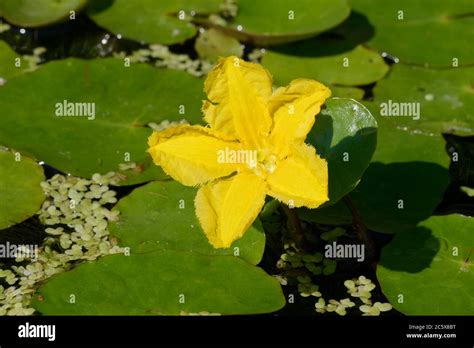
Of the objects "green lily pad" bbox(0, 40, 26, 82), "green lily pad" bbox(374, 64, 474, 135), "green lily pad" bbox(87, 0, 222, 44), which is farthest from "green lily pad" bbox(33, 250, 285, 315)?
"green lily pad" bbox(87, 0, 222, 44)

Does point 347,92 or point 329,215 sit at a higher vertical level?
point 347,92

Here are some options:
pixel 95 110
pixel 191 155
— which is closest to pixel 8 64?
pixel 95 110

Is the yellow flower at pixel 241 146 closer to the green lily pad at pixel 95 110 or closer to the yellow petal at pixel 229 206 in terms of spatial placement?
the yellow petal at pixel 229 206

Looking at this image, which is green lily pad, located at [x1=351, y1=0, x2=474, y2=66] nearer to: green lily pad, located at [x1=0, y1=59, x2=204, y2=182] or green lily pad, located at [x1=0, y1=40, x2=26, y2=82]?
green lily pad, located at [x1=0, y1=59, x2=204, y2=182]

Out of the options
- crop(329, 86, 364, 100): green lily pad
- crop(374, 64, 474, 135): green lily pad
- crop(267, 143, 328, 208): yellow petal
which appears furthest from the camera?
crop(329, 86, 364, 100): green lily pad

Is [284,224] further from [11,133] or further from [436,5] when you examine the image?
[436,5]

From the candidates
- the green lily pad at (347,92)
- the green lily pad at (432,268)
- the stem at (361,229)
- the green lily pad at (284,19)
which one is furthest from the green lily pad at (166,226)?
the green lily pad at (284,19)

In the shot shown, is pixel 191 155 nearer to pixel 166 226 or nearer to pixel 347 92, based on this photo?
pixel 166 226
